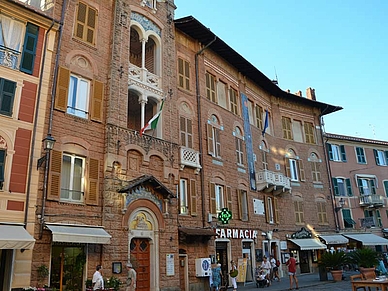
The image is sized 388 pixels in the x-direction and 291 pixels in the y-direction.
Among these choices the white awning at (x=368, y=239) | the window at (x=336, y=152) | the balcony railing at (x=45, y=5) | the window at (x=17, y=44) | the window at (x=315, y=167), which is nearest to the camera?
the window at (x=17, y=44)

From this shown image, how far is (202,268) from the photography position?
58.6 feet

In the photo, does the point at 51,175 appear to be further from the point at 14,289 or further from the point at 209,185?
the point at 209,185

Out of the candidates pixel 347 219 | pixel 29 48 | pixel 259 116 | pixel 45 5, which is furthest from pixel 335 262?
pixel 45 5

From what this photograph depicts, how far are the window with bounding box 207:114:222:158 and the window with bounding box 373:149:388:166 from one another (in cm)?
2121

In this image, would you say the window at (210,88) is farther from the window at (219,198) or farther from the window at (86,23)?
the window at (86,23)

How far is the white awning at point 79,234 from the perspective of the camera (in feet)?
40.2

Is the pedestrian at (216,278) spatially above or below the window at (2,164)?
below

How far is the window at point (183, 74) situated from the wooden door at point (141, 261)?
9165 millimetres

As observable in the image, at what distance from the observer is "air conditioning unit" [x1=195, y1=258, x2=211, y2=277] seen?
1786 cm

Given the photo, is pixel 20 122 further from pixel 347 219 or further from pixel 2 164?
pixel 347 219

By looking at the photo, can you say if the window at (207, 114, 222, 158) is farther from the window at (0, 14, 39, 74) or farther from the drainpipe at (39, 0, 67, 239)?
the window at (0, 14, 39, 74)

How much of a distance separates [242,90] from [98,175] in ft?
49.4

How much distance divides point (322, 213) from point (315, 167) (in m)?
3.88

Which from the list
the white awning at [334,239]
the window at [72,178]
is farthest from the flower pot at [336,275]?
the window at [72,178]
